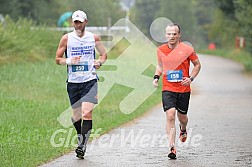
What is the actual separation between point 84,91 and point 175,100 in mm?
1405

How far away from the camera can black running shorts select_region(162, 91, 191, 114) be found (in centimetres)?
1086

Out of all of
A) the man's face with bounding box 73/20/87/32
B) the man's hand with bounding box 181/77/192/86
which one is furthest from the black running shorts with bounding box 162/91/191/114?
the man's face with bounding box 73/20/87/32

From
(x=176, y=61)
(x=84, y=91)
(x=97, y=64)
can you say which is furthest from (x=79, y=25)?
(x=176, y=61)

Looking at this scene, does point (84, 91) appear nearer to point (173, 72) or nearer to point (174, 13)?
point (173, 72)

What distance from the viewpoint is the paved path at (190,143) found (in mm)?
10305

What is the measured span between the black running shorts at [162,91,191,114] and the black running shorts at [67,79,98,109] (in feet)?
3.50

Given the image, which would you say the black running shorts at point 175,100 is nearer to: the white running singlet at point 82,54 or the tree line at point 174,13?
the white running singlet at point 82,54

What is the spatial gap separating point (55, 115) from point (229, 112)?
479cm

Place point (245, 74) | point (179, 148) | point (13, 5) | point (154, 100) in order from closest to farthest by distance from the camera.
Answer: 1. point (179, 148)
2. point (154, 100)
3. point (245, 74)
4. point (13, 5)

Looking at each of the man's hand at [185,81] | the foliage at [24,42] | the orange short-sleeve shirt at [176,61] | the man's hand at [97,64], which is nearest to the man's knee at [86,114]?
the man's hand at [97,64]

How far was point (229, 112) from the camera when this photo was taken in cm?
1831

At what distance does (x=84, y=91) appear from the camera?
10961 mm

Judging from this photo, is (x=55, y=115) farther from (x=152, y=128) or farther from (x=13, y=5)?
(x=13, y=5)

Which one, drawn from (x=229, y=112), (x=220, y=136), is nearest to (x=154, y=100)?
(x=229, y=112)
